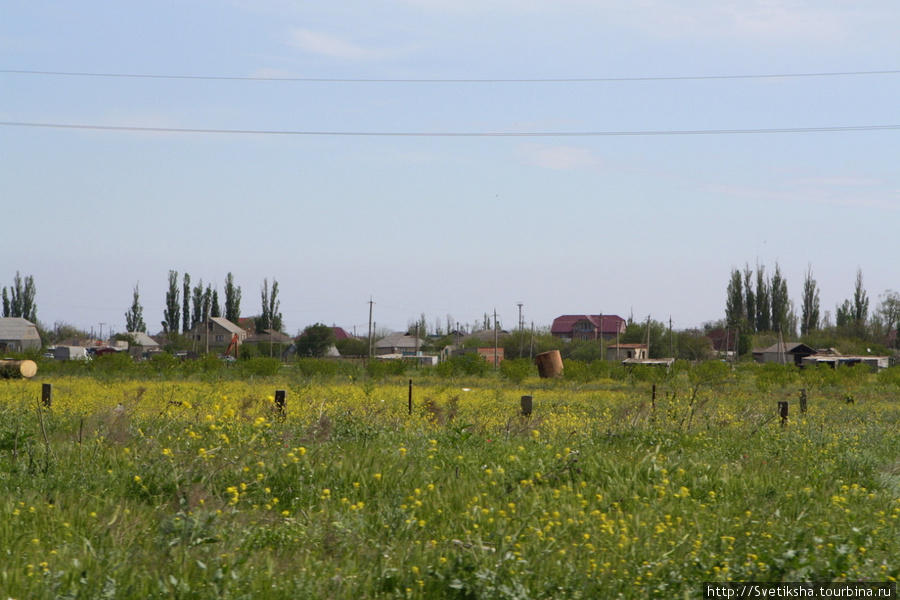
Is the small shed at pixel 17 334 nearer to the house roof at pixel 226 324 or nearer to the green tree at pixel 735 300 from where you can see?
the house roof at pixel 226 324

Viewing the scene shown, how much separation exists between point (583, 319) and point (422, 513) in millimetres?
111524

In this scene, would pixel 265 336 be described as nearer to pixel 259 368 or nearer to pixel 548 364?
pixel 259 368

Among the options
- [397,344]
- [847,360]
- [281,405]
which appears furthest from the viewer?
[397,344]

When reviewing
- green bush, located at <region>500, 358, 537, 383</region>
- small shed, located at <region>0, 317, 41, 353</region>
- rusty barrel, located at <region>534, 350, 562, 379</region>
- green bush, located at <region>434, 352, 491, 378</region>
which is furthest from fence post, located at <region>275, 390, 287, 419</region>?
small shed, located at <region>0, 317, 41, 353</region>

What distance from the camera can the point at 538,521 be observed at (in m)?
6.01

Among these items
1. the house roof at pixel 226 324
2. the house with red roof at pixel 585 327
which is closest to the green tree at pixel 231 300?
the house roof at pixel 226 324

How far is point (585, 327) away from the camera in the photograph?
379 feet

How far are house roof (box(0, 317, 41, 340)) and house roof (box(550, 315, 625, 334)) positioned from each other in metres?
65.0

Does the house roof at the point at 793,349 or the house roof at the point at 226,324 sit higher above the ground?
the house roof at the point at 226,324

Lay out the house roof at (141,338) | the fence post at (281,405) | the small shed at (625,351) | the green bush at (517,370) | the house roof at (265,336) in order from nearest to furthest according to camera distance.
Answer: the fence post at (281,405) < the green bush at (517,370) < the small shed at (625,351) < the house roof at (141,338) < the house roof at (265,336)

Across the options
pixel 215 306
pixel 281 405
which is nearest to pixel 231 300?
pixel 215 306

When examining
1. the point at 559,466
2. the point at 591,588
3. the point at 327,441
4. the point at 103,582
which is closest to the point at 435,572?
the point at 591,588

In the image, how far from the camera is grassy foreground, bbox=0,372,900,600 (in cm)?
468

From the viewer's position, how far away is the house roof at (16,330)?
3423 inches
